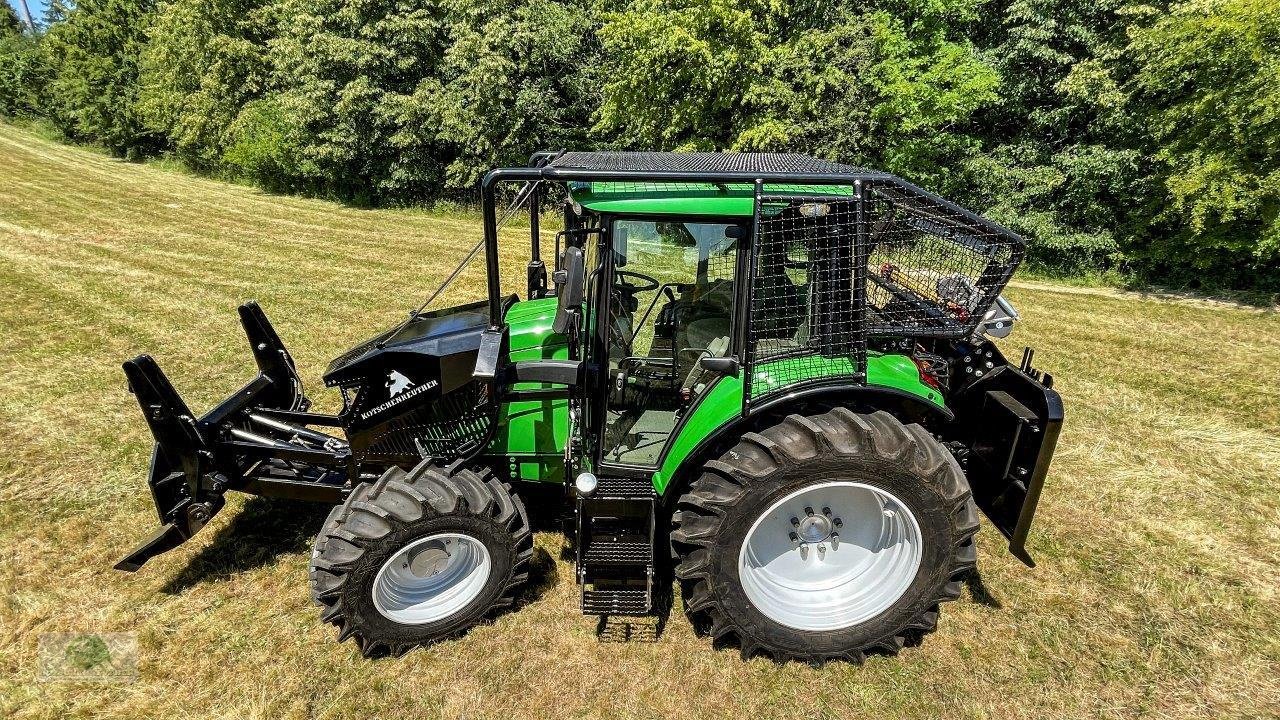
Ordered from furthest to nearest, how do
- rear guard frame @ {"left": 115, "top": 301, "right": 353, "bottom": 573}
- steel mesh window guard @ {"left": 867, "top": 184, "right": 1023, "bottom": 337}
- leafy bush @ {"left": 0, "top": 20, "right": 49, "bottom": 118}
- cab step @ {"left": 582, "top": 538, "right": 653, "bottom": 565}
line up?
leafy bush @ {"left": 0, "top": 20, "right": 49, "bottom": 118} → rear guard frame @ {"left": 115, "top": 301, "right": 353, "bottom": 573} → cab step @ {"left": 582, "top": 538, "right": 653, "bottom": 565} → steel mesh window guard @ {"left": 867, "top": 184, "right": 1023, "bottom": 337}

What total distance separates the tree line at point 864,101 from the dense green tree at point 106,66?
10.8m

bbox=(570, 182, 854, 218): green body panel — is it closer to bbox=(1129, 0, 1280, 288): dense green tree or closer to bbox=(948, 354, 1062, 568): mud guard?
bbox=(948, 354, 1062, 568): mud guard

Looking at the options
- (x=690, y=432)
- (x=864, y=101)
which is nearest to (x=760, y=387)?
(x=690, y=432)

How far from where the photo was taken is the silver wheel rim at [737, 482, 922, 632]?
120 inches

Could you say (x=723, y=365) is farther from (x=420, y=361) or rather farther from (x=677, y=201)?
(x=420, y=361)

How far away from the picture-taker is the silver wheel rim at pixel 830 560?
→ 304 cm

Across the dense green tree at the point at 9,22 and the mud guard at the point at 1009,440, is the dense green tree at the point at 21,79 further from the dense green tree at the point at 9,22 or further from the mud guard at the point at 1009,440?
the mud guard at the point at 1009,440

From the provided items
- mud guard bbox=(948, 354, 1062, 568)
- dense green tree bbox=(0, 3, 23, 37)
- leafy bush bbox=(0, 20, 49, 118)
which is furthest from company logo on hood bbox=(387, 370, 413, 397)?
dense green tree bbox=(0, 3, 23, 37)

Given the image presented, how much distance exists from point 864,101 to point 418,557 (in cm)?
1375

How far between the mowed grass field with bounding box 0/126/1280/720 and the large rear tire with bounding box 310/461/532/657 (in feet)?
0.55

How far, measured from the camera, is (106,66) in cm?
2942

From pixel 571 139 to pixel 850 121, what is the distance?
817 centimetres

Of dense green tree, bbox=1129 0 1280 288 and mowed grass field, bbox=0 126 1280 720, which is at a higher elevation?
dense green tree, bbox=1129 0 1280 288

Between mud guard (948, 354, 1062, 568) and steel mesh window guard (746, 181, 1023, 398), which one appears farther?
mud guard (948, 354, 1062, 568)
